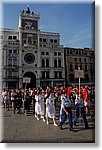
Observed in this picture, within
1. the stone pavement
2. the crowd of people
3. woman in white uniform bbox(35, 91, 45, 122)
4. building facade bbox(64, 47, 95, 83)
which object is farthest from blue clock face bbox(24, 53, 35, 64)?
the stone pavement

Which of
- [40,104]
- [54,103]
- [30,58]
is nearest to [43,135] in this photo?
[54,103]

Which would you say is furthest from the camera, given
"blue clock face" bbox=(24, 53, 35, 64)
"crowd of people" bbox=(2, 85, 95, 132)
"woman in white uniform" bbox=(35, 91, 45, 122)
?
"blue clock face" bbox=(24, 53, 35, 64)

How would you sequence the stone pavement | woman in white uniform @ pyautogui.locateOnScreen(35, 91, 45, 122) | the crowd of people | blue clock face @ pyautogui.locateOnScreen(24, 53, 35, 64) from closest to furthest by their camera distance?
the stone pavement < the crowd of people < woman in white uniform @ pyautogui.locateOnScreen(35, 91, 45, 122) < blue clock face @ pyautogui.locateOnScreen(24, 53, 35, 64)

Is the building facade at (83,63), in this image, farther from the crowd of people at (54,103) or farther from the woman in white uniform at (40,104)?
the woman in white uniform at (40,104)

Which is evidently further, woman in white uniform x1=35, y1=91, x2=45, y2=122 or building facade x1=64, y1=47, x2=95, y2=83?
woman in white uniform x1=35, y1=91, x2=45, y2=122

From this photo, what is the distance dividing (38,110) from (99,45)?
2.66 metres

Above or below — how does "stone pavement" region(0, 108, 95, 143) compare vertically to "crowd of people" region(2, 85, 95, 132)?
below

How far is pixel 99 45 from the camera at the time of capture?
412cm

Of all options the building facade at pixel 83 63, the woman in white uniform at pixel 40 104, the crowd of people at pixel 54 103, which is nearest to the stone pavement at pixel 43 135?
the crowd of people at pixel 54 103

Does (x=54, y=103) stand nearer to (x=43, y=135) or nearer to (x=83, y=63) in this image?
(x=43, y=135)

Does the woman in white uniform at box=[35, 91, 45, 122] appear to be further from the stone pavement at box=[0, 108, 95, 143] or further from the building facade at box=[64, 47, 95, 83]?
the stone pavement at box=[0, 108, 95, 143]

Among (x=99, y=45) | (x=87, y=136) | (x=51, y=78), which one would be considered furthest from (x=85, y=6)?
(x=51, y=78)

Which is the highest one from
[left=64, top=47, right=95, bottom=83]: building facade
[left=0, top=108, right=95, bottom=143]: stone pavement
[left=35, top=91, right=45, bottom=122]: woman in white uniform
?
[left=64, top=47, right=95, bottom=83]: building facade

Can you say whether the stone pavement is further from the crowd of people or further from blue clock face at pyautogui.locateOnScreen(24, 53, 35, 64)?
blue clock face at pyautogui.locateOnScreen(24, 53, 35, 64)
